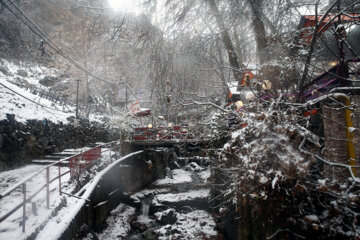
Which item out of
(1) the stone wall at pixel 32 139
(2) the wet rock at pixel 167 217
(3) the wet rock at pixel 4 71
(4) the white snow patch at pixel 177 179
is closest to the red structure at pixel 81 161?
(1) the stone wall at pixel 32 139

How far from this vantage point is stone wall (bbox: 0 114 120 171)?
32.0ft

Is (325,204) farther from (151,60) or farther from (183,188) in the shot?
(183,188)

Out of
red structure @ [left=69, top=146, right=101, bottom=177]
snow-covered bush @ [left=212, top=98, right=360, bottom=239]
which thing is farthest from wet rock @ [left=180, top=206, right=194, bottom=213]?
snow-covered bush @ [left=212, top=98, right=360, bottom=239]

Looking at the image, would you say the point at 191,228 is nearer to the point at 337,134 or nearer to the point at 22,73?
the point at 337,134

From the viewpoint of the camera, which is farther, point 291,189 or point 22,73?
point 22,73

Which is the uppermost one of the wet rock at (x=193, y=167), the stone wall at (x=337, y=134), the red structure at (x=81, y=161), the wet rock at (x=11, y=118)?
the wet rock at (x=11, y=118)

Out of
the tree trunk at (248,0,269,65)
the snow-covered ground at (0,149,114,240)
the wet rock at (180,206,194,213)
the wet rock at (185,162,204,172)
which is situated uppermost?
the tree trunk at (248,0,269,65)

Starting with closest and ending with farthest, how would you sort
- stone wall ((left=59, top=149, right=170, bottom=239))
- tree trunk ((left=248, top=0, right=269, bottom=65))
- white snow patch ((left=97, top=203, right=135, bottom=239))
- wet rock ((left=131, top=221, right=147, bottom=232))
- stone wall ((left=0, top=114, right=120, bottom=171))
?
1. tree trunk ((left=248, top=0, right=269, bottom=65))
2. stone wall ((left=59, top=149, right=170, bottom=239))
3. white snow patch ((left=97, top=203, right=135, bottom=239))
4. wet rock ((left=131, top=221, right=147, bottom=232))
5. stone wall ((left=0, top=114, right=120, bottom=171))

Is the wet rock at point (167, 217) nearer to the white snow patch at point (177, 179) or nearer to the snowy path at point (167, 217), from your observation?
the snowy path at point (167, 217)

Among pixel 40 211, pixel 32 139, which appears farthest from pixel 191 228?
pixel 32 139

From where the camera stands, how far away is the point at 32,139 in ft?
37.4

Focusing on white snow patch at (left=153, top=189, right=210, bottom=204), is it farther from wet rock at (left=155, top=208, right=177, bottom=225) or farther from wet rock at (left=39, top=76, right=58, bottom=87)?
wet rock at (left=39, top=76, right=58, bottom=87)

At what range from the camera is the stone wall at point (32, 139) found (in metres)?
9.75

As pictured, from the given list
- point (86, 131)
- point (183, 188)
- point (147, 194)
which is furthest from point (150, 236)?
point (86, 131)
